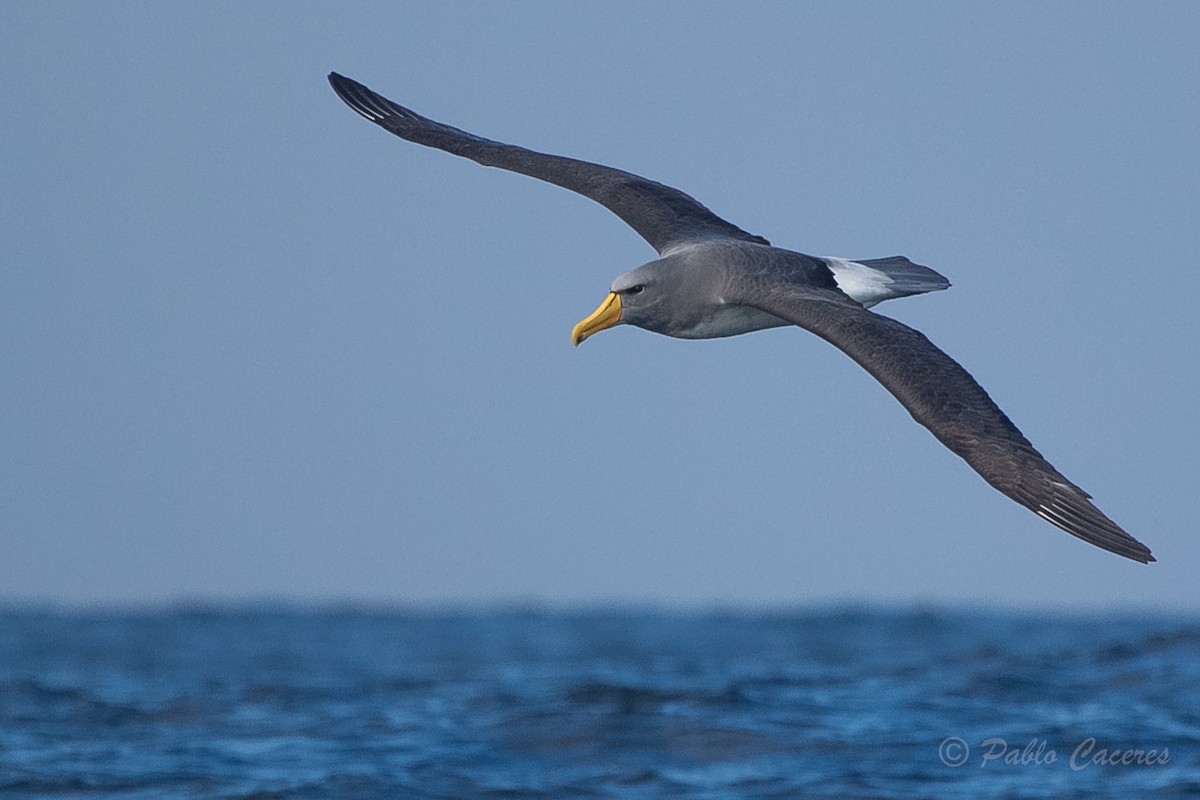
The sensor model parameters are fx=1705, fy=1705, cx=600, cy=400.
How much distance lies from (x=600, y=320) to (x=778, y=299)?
119 cm

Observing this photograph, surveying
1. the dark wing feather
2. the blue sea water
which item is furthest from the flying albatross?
the blue sea water

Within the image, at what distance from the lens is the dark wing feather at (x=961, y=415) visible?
9188 millimetres

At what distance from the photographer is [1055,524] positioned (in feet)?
29.9

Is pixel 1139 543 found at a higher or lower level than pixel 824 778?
higher

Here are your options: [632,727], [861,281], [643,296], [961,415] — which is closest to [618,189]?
[643,296]

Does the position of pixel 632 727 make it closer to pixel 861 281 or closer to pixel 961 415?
pixel 861 281

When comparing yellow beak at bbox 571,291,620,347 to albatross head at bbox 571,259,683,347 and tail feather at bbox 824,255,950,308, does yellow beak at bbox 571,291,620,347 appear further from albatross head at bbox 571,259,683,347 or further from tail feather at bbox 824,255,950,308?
tail feather at bbox 824,255,950,308

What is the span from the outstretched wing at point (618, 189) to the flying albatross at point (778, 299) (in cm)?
1

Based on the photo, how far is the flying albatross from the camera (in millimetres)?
9508

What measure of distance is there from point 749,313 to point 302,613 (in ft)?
81.1

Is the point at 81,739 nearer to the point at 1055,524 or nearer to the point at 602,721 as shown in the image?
the point at 602,721

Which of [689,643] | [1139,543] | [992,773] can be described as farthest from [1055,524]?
[689,643]

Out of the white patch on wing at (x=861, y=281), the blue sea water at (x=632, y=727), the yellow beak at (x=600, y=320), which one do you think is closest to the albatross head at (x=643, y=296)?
the yellow beak at (x=600, y=320)

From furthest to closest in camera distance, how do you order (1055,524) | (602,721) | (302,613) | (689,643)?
(302,613), (689,643), (602,721), (1055,524)
